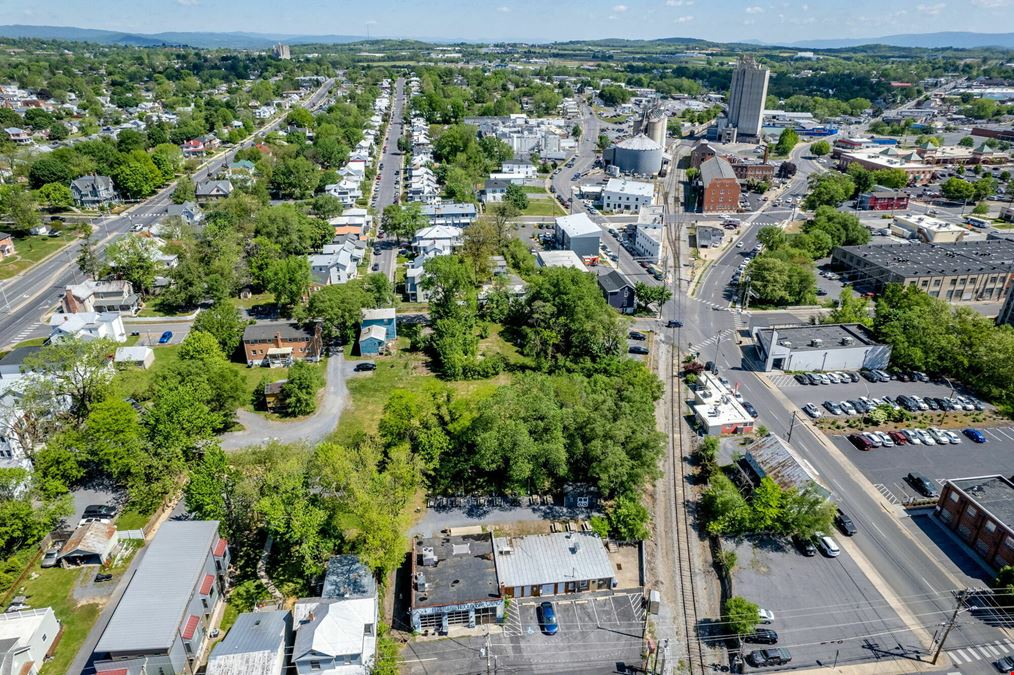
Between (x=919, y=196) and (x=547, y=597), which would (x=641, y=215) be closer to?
(x=919, y=196)

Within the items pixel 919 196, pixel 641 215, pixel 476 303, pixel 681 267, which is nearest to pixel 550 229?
pixel 641 215

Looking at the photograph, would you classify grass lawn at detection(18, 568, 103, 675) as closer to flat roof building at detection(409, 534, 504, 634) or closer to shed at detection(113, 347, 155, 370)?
flat roof building at detection(409, 534, 504, 634)

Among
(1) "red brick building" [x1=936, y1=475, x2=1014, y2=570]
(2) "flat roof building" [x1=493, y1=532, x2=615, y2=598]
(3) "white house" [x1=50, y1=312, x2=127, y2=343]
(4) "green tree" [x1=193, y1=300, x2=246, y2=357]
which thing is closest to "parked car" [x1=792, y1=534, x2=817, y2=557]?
(1) "red brick building" [x1=936, y1=475, x2=1014, y2=570]

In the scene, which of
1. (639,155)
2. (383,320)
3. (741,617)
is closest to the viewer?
(741,617)

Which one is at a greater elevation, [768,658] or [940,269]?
[940,269]

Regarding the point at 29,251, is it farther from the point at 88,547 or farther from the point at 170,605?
the point at 170,605

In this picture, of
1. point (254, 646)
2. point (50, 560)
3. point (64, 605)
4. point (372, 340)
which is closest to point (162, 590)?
point (254, 646)
